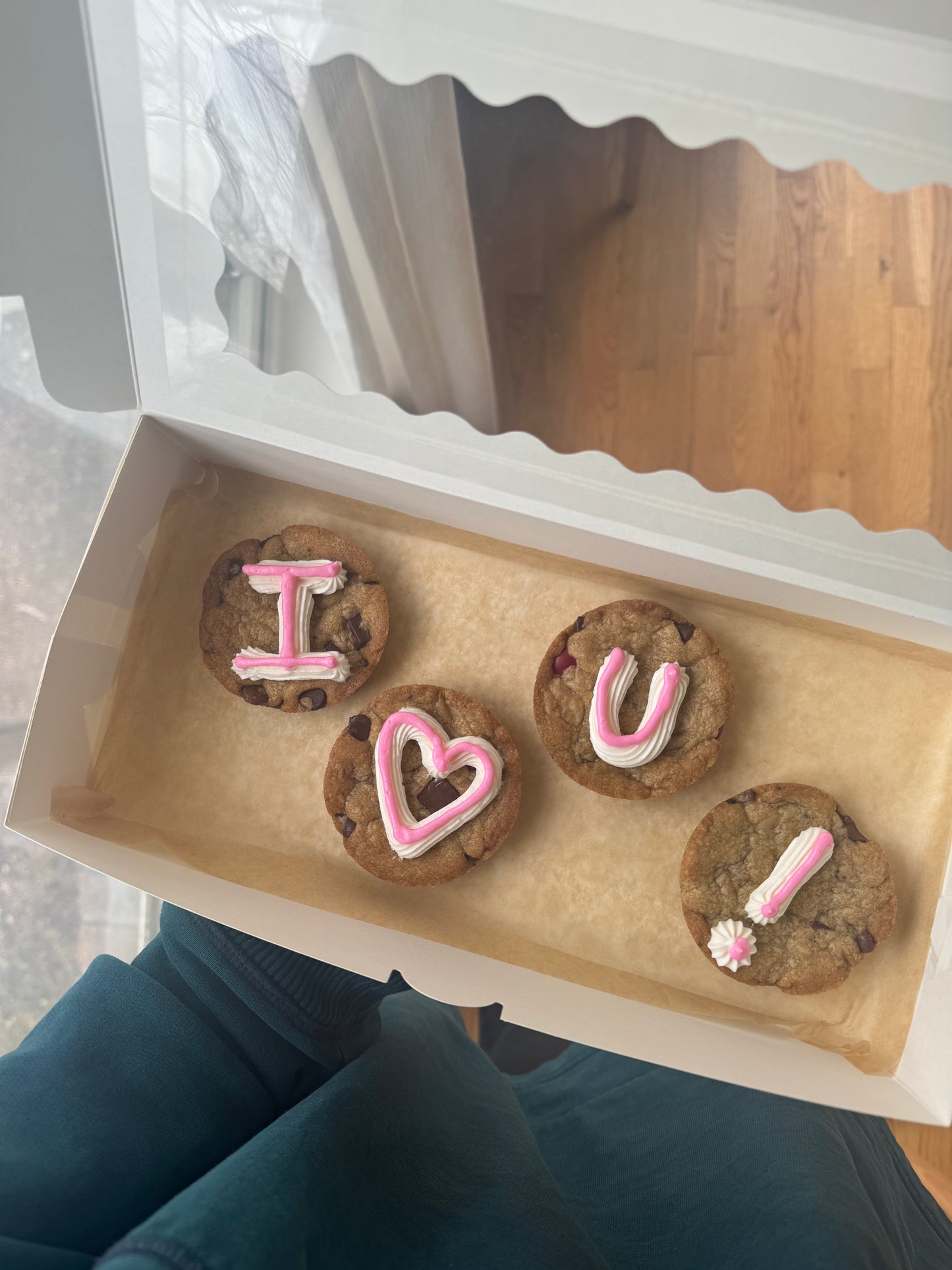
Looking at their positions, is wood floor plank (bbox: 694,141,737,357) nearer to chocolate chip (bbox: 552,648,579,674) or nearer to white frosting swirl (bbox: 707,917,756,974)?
chocolate chip (bbox: 552,648,579,674)

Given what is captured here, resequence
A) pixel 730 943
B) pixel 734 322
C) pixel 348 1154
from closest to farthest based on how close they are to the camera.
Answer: pixel 348 1154 < pixel 730 943 < pixel 734 322

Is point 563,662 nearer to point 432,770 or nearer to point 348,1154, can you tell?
point 432,770

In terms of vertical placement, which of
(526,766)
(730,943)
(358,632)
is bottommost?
(730,943)

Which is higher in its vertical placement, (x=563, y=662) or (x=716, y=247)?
(x=716, y=247)

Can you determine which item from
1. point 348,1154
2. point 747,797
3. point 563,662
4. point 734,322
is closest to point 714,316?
point 734,322

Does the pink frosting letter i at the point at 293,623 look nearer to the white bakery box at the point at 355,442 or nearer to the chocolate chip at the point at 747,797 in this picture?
the white bakery box at the point at 355,442

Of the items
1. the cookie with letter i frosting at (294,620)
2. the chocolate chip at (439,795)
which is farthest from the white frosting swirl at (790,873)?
the cookie with letter i frosting at (294,620)
